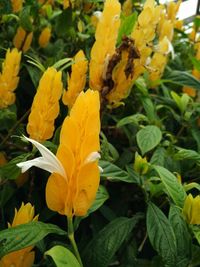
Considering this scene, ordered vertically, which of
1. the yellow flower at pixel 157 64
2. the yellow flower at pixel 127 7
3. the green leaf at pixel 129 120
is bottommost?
the green leaf at pixel 129 120

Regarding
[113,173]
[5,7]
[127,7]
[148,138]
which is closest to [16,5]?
[5,7]

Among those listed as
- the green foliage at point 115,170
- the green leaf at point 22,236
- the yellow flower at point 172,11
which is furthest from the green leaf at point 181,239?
the yellow flower at point 172,11

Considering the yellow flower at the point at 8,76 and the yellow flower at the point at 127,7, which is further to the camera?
the yellow flower at the point at 127,7

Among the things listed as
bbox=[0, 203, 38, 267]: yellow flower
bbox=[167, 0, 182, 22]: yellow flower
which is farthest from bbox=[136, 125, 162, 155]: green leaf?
bbox=[167, 0, 182, 22]: yellow flower

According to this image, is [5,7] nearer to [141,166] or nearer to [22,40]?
[22,40]

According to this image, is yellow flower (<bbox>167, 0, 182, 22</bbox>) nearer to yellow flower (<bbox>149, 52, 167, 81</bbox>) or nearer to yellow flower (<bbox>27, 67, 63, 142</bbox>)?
yellow flower (<bbox>149, 52, 167, 81</bbox>)

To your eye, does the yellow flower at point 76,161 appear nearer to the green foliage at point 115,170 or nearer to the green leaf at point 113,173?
the green foliage at point 115,170
